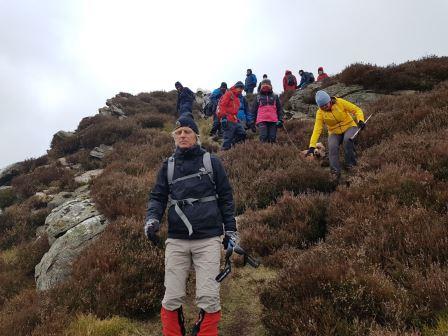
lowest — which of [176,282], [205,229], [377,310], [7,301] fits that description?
[7,301]

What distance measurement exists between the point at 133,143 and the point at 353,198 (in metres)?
11.1

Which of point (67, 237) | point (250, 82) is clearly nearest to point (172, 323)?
point (67, 237)

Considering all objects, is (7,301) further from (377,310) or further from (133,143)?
(133,143)

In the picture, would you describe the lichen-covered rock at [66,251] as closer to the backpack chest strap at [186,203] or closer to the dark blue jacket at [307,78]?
the backpack chest strap at [186,203]

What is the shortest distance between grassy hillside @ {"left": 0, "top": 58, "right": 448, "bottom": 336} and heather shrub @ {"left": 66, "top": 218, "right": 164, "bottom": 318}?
0.7 inches

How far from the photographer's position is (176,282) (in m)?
4.10

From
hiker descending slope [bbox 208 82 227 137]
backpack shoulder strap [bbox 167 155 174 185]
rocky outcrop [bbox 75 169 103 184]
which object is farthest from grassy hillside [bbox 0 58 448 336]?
hiker descending slope [bbox 208 82 227 137]

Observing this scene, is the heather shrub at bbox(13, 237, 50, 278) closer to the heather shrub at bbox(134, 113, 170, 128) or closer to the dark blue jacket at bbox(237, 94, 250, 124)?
the dark blue jacket at bbox(237, 94, 250, 124)

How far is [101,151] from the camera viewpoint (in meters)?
15.5

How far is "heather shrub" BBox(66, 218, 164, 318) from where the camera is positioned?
4859 mm

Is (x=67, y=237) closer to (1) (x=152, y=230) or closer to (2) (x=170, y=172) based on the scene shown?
(1) (x=152, y=230)

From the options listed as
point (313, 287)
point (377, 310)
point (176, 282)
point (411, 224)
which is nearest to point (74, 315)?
point (176, 282)

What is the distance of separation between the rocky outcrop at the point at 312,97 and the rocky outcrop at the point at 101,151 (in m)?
7.46

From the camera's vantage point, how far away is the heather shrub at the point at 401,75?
13.8 metres
